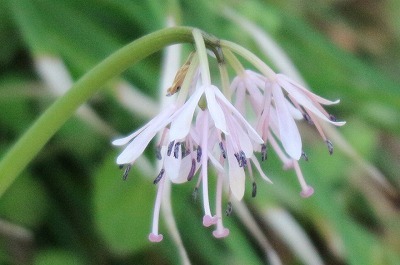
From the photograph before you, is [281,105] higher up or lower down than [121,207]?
lower down

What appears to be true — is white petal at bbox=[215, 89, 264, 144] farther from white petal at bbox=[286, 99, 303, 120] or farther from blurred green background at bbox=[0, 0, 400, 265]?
blurred green background at bbox=[0, 0, 400, 265]

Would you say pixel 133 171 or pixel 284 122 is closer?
pixel 284 122

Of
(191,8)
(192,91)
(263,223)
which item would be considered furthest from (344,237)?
(192,91)

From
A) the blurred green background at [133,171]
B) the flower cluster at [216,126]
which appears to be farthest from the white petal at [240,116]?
the blurred green background at [133,171]

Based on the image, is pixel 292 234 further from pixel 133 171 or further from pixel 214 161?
pixel 214 161

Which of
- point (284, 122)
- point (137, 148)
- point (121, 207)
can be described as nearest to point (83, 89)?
point (137, 148)

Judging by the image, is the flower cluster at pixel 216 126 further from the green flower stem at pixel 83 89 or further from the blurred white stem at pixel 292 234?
the blurred white stem at pixel 292 234

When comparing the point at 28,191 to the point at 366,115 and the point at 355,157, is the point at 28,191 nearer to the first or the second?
the point at 355,157
